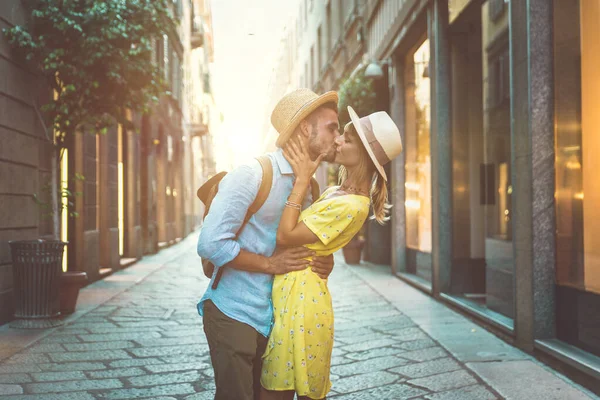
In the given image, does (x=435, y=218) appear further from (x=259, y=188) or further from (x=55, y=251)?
(x=259, y=188)

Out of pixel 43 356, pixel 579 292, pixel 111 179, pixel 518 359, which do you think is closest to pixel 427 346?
pixel 518 359

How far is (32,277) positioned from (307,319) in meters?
5.45

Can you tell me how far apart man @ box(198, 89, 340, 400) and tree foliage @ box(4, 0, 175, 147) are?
5859mm

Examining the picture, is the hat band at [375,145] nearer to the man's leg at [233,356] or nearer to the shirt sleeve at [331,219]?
the shirt sleeve at [331,219]

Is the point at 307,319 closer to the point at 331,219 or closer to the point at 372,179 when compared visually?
the point at 331,219

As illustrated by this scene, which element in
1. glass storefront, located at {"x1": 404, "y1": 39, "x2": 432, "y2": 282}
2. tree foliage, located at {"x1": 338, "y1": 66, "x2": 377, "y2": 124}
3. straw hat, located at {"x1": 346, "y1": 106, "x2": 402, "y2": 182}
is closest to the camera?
straw hat, located at {"x1": 346, "y1": 106, "x2": 402, "y2": 182}

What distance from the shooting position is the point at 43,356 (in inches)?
227

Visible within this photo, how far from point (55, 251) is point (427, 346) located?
154 inches

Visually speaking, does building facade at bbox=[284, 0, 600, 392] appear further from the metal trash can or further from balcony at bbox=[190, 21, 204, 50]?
balcony at bbox=[190, 21, 204, 50]

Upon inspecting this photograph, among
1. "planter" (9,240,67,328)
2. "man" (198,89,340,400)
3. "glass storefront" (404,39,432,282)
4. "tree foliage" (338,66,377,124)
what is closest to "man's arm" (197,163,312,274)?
"man" (198,89,340,400)

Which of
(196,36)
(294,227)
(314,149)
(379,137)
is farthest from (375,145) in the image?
(196,36)

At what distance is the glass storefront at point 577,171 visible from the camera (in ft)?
16.3

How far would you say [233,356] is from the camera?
246cm

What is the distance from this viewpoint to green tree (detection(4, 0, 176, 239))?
7891 millimetres
